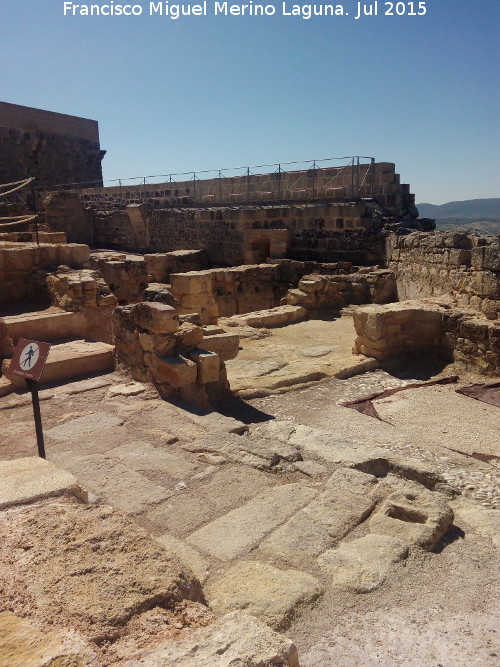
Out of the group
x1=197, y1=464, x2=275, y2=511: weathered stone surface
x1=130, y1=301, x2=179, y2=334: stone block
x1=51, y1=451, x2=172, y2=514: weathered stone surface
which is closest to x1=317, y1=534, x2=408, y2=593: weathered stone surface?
x1=197, y1=464, x2=275, y2=511: weathered stone surface

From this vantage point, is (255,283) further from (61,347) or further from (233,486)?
(233,486)

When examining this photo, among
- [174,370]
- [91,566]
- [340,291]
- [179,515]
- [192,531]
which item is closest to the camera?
[91,566]

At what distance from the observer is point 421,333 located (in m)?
7.64

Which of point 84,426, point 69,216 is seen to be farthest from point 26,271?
point 69,216

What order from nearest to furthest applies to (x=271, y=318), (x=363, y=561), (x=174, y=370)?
(x=363, y=561), (x=174, y=370), (x=271, y=318)

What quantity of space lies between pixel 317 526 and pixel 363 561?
0.37m

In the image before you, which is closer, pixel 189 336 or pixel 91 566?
pixel 91 566

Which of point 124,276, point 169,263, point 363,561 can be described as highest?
point 169,263

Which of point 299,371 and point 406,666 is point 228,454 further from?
point 299,371

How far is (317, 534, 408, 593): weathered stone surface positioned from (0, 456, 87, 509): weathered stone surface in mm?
1303

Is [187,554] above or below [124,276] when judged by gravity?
below

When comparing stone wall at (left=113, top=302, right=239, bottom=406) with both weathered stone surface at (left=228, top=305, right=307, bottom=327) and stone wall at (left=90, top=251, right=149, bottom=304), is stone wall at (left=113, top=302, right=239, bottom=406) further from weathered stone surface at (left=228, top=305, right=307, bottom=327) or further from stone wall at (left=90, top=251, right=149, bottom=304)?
stone wall at (left=90, top=251, right=149, bottom=304)

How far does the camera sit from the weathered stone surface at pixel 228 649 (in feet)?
5.29

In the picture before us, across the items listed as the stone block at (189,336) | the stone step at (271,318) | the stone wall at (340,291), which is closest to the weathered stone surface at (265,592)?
the stone block at (189,336)
